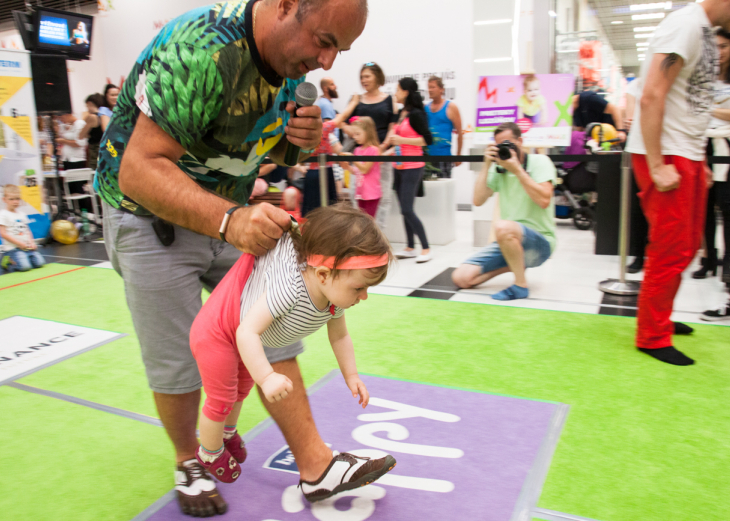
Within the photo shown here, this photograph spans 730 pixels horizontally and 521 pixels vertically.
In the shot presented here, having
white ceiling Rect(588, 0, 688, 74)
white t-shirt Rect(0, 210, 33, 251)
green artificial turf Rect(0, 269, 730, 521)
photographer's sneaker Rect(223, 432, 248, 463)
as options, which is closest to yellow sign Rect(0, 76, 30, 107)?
white t-shirt Rect(0, 210, 33, 251)

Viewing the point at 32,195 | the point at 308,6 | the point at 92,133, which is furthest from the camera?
the point at 92,133

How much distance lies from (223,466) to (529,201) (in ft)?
9.82

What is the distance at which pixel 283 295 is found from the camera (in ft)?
4.56

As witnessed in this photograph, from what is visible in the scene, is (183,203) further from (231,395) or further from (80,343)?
(80,343)

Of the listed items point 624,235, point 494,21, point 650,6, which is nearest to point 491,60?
point 494,21

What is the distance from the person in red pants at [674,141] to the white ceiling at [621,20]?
984 cm

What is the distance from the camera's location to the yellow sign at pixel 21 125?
6.20 metres

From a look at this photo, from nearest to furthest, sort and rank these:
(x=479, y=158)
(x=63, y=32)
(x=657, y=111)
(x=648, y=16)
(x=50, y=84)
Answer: (x=657, y=111) → (x=479, y=158) → (x=50, y=84) → (x=63, y=32) → (x=648, y=16)

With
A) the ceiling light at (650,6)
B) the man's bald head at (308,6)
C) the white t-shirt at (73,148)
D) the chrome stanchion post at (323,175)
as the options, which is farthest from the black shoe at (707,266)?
the ceiling light at (650,6)

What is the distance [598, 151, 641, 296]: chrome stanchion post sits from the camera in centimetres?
387

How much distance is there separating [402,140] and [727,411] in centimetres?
374

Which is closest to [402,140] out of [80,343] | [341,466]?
[80,343]

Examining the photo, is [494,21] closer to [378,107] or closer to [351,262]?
[378,107]

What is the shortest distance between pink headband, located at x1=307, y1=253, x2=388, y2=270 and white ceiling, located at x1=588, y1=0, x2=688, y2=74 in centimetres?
1182
